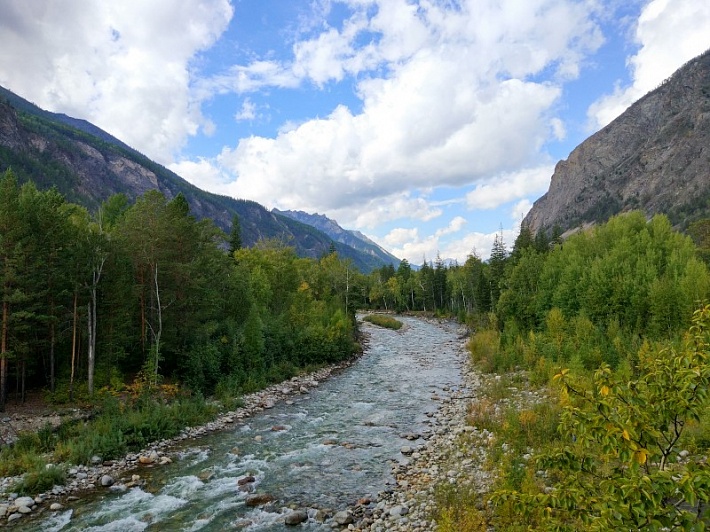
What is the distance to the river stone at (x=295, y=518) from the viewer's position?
39.7ft

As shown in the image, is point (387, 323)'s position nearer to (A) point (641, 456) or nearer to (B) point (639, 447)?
(B) point (639, 447)

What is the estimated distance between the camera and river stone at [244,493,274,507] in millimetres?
13359

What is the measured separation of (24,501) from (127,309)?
13.1m

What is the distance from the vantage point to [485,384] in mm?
27062

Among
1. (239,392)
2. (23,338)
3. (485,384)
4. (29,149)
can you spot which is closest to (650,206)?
(485,384)

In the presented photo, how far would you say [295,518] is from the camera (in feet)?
40.0

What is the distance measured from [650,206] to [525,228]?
5061 inches

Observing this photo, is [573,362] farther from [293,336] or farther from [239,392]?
[293,336]

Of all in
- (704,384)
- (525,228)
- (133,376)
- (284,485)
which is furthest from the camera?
(525,228)

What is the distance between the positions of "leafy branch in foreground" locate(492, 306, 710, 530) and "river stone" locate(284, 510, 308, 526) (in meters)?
9.69

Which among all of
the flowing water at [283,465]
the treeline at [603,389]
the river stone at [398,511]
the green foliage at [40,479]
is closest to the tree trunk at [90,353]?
the flowing water at [283,465]

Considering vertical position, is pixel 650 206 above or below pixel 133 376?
above

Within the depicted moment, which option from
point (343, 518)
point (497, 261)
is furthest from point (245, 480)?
point (497, 261)

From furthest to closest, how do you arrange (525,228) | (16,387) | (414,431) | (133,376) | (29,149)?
(29,149), (525,228), (133,376), (16,387), (414,431)
